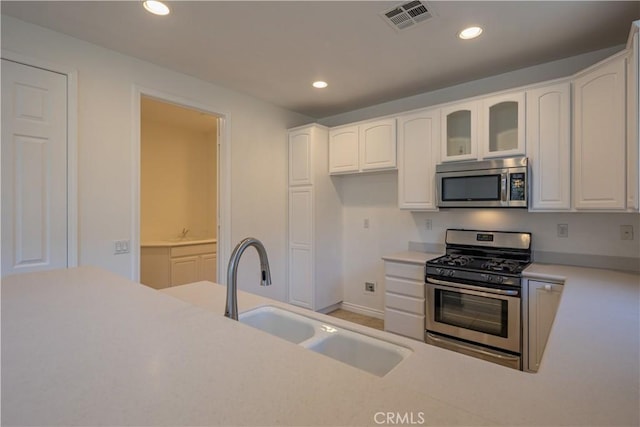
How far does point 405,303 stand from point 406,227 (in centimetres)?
90

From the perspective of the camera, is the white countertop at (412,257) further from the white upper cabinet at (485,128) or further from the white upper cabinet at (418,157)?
the white upper cabinet at (485,128)

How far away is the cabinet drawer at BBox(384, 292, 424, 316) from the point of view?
2900 mm

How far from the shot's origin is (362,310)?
12.8ft

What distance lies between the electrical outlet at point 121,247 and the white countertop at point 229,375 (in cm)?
127

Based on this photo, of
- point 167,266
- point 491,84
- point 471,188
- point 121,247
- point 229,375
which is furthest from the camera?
point 167,266

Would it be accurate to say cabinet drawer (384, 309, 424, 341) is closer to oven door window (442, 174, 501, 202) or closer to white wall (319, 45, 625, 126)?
oven door window (442, 174, 501, 202)

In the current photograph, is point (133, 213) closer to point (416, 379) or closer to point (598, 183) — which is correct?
point (416, 379)

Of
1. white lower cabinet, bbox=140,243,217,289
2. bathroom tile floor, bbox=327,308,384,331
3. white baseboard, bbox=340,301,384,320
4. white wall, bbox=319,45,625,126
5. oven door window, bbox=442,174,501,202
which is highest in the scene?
white wall, bbox=319,45,625,126

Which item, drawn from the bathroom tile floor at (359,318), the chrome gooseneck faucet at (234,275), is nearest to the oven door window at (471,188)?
the bathroom tile floor at (359,318)

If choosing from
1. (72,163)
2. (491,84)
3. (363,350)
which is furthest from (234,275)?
(491,84)

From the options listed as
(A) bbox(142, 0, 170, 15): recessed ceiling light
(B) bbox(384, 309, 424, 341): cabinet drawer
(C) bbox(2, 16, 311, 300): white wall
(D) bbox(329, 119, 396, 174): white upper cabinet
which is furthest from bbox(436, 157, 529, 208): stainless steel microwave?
(A) bbox(142, 0, 170, 15): recessed ceiling light

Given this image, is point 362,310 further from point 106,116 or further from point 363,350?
point 106,116

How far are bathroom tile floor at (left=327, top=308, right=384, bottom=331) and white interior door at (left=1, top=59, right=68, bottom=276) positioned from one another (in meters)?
2.79

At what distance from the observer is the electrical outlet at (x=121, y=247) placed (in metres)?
2.46
